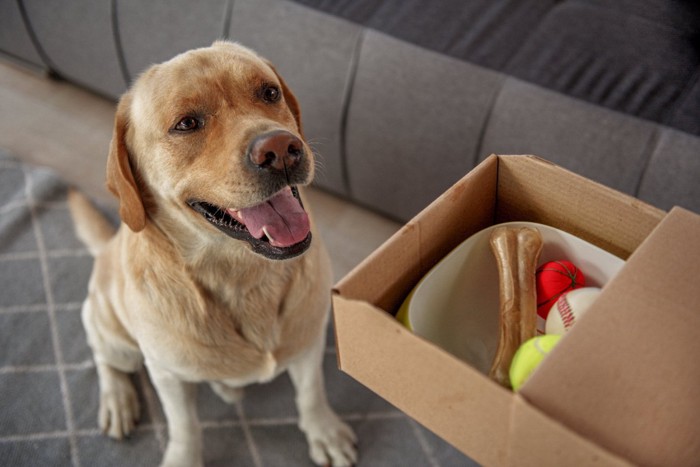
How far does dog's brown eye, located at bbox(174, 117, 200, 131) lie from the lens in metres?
1.08

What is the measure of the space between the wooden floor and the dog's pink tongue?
977 mm

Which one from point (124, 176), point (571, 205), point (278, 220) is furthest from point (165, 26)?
point (571, 205)

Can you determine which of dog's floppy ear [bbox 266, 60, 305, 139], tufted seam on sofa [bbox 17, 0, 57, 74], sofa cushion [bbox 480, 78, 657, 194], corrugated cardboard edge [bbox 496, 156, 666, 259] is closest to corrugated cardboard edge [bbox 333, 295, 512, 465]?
corrugated cardboard edge [bbox 496, 156, 666, 259]

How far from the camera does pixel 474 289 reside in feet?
3.03

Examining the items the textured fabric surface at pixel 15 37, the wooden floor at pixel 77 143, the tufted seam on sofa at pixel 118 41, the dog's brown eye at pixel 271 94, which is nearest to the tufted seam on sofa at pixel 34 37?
the textured fabric surface at pixel 15 37

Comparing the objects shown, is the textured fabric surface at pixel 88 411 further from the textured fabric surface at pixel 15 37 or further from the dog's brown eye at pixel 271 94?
the textured fabric surface at pixel 15 37

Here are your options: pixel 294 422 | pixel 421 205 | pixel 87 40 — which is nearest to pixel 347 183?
pixel 421 205

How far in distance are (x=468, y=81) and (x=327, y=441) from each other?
1072 mm

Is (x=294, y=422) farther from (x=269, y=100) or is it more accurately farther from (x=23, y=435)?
(x=269, y=100)

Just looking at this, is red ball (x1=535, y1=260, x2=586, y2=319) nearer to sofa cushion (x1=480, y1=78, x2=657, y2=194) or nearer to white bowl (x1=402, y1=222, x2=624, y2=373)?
white bowl (x1=402, y1=222, x2=624, y2=373)

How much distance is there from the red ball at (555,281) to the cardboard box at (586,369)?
0.09 metres

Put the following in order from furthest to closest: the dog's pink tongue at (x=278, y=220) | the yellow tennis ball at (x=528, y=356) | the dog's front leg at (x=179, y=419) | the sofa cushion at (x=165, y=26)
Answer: the sofa cushion at (x=165, y=26), the dog's front leg at (x=179, y=419), the dog's pink tongue at (x=278, y=220), the yellow tennis ball at (x=528, y=356)

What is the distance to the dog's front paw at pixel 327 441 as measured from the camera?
1.64 meters

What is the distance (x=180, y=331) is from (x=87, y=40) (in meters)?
1.70
